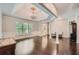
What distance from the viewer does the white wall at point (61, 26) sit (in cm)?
239

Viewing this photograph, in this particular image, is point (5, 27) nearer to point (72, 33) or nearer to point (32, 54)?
point (32, 54)

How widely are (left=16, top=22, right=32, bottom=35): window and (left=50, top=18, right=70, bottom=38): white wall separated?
460mm

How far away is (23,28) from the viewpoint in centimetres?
237

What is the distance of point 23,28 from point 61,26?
2.55 ft

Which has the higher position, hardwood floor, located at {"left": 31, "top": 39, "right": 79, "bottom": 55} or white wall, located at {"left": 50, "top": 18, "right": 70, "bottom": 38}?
white wall, located at {"left": 50, "top": 18, "right": 70, "bottom": 38}

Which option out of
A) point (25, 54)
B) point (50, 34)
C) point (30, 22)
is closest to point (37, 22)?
point (30, 22)

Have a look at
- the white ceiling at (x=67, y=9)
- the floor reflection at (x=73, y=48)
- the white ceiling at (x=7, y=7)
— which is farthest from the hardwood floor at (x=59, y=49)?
the white ceiling at (x=7, y=7)

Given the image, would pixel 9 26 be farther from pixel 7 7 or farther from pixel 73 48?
pixel 73 48

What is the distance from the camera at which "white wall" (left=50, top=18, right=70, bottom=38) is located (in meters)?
2.39

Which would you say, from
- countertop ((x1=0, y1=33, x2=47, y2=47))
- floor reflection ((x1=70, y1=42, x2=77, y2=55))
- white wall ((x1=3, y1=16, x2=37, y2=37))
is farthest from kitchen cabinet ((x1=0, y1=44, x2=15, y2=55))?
floor reflection ((x1=70, y1=42, x2=77, y2=55))

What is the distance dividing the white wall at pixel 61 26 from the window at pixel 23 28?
1.51ft

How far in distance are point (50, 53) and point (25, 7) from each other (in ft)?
3.41

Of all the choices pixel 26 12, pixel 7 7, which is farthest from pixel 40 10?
pixel 7 7

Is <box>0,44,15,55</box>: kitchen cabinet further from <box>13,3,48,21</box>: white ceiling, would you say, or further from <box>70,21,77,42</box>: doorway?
<box>70,21,77,42</box>: doorway
